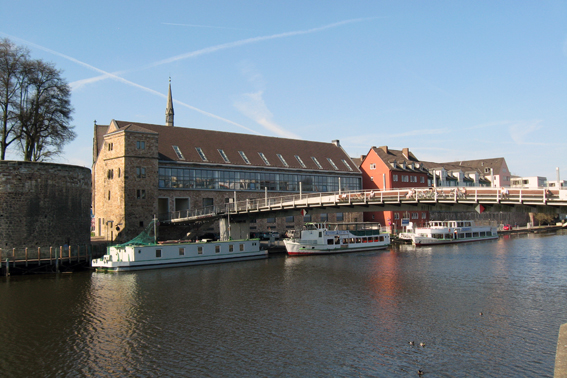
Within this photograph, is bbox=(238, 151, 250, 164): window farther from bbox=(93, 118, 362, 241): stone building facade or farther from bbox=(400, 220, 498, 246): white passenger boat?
bbox=(400, 220, 498, 246): white passenger boat

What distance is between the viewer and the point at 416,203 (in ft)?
138

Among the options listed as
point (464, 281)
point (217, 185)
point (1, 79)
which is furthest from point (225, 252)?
point (1, 79)

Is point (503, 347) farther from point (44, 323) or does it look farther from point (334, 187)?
point (334, 187)

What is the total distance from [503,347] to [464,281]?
15991mm

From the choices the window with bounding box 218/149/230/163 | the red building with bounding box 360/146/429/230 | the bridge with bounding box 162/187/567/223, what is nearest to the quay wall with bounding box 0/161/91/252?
the bridge with bounding box 162/187/567/223

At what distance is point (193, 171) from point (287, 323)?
141ft

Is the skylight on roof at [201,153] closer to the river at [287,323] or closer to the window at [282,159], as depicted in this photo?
the window at [282,159]

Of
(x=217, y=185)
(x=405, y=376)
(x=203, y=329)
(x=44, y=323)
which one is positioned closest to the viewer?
(x=405, y=376)

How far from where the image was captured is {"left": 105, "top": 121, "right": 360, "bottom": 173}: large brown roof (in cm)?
6644

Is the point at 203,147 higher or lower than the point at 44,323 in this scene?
higher

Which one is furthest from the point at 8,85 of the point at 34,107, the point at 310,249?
the point at 310,249

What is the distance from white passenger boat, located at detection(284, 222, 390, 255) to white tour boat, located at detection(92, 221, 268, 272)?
643 cm

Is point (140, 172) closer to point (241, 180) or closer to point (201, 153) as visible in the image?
point (201, 153)

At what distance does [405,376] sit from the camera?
17859mm
